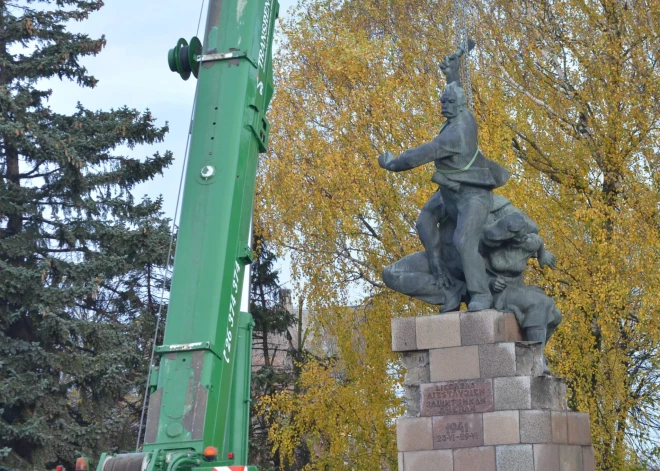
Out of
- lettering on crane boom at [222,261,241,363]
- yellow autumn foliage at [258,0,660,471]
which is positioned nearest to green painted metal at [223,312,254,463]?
lettering on crane boom at [222,261,241,363]

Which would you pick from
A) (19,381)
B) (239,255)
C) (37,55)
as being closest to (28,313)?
(19,381)

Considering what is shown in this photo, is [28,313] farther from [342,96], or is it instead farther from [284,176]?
[342,96]

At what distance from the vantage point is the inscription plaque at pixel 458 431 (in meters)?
8.82

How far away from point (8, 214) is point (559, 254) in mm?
9624

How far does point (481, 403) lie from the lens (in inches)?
350

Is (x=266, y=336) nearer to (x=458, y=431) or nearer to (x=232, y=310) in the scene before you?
(x=458, y=431)

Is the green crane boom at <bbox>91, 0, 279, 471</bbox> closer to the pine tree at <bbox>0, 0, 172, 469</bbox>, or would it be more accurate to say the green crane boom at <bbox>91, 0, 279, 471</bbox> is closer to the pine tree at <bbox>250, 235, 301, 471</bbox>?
the pine tree at <bbox>0, 0, 172, 469</bbox>

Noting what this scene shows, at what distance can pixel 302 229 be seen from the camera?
18.9m

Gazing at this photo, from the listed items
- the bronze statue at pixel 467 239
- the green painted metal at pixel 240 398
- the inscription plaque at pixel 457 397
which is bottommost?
the green painted metal at pixel 240 398

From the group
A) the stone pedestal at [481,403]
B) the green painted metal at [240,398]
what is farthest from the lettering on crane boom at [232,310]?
the stone pedestal at [481,403]

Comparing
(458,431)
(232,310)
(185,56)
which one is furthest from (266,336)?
(232,310)

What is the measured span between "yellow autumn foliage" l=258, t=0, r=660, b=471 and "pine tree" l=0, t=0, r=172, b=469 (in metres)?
2.67

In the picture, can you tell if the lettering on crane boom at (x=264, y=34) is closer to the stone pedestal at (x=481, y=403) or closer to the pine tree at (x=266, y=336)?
the stone pedestal at (x=481, y=403)

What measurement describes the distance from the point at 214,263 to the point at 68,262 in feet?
36.4
